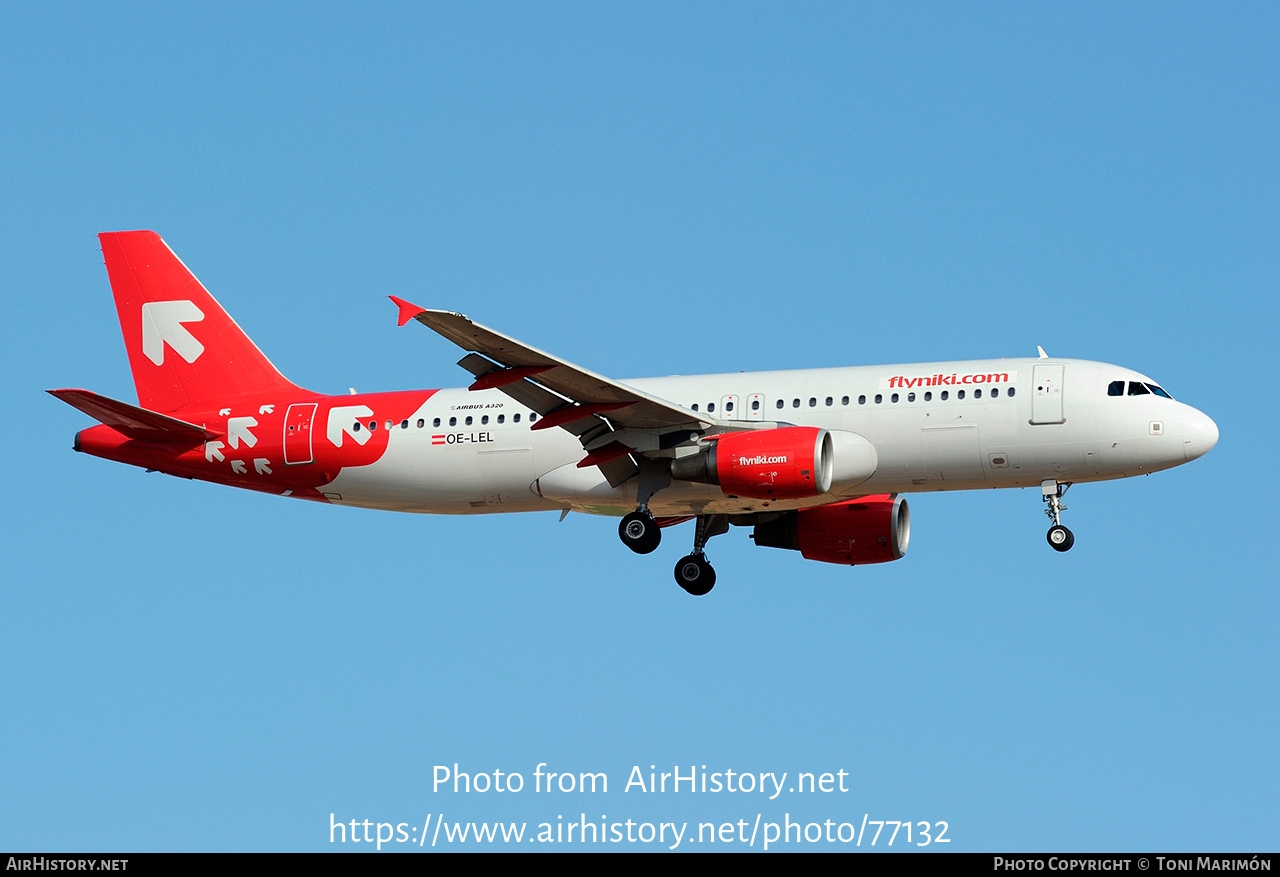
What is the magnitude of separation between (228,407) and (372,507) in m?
4.38

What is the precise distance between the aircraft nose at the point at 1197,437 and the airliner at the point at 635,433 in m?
0.05

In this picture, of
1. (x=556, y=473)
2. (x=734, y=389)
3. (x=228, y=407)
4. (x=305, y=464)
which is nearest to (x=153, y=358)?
(x=228, y=407)

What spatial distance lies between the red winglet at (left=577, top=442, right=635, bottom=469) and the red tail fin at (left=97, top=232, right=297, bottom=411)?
29.7 ft

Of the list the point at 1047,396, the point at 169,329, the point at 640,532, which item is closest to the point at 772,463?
the point at 640,532

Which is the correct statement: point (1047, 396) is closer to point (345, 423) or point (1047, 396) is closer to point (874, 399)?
point (874, 399)

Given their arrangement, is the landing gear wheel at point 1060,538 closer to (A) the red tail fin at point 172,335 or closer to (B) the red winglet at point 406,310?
(B) the red winglet at point 406,310

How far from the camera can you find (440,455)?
39.2 meters

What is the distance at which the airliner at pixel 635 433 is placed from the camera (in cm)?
3550

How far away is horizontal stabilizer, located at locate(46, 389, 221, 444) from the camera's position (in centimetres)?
3794

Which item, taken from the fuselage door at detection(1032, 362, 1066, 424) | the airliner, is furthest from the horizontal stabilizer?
the fuselage door at detection(1032, 362, 1066, 424)

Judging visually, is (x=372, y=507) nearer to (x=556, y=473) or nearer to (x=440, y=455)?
(x=440, y=455)

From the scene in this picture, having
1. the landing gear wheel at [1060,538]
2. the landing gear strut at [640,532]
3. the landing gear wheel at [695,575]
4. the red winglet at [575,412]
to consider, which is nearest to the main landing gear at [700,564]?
the landing gear wheel at [695,575]

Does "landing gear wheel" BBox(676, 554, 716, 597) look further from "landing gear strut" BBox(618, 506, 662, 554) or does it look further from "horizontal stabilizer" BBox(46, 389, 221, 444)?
"horizontal stabilizer" BBox(46, 389, 221, 444)

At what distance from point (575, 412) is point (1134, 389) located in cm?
1202
